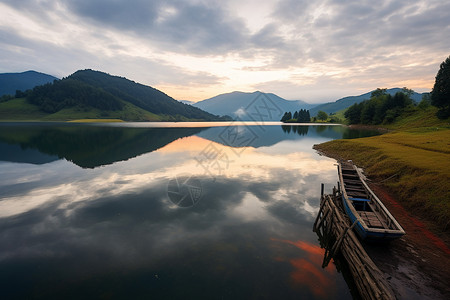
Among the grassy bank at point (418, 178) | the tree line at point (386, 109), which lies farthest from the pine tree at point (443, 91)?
the grassy bank at point (418, 178)

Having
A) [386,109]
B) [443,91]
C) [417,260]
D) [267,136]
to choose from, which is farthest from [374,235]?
[386,109]

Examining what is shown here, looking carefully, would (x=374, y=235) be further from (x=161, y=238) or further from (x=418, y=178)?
(x=418, y=178)

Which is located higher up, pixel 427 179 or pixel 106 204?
pixel 427 179

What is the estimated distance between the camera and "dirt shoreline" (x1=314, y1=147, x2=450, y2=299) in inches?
440

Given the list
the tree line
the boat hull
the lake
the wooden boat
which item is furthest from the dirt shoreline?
the tree line

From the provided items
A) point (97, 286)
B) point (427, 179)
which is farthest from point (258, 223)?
point (427, 179)

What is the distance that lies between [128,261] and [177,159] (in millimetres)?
35304

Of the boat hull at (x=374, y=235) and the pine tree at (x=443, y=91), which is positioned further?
the pine tree at (x=443, y=91)

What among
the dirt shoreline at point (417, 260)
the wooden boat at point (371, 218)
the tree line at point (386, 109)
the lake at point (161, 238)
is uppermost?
the tree line at point (386, 109)

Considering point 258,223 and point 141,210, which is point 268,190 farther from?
point 141,210

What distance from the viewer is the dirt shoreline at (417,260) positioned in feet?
36.7

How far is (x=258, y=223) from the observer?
63.4ft

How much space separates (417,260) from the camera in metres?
13.5

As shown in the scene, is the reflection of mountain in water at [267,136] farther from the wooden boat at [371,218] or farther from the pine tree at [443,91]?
the wooden boat at [371,218]
